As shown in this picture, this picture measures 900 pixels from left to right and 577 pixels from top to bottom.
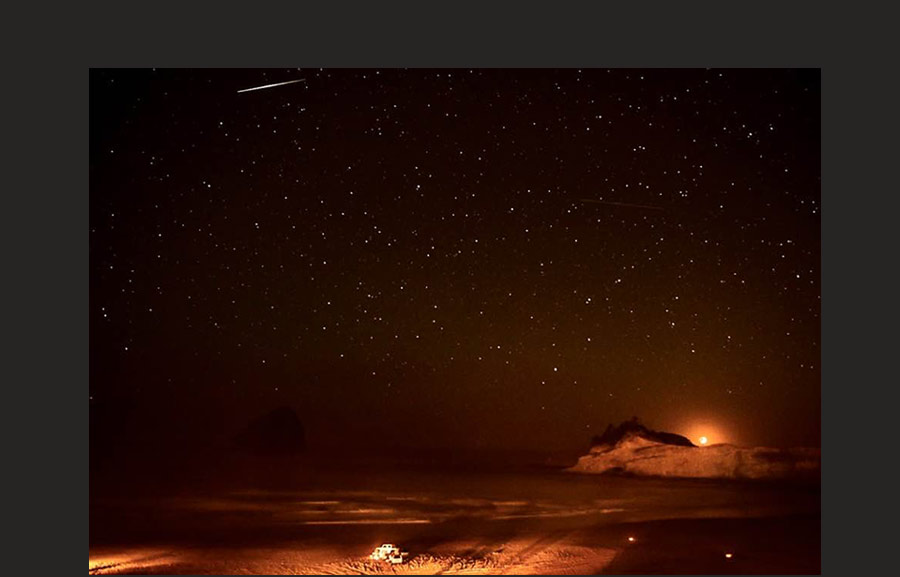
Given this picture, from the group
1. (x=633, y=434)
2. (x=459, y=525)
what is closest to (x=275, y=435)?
(x=459, y=525)

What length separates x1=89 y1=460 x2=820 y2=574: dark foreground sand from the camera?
8.09 metres

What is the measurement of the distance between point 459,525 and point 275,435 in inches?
87.7

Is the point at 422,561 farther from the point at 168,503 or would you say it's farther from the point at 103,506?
the point at 103,506

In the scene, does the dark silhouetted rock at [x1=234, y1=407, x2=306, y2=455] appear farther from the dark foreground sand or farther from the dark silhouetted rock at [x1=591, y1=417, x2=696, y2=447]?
the dark silhouetted rock at [x1=591, y1=417, x2=696, y2=447]

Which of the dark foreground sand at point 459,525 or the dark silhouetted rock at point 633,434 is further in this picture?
the dark silhouetted rock at point 633,434

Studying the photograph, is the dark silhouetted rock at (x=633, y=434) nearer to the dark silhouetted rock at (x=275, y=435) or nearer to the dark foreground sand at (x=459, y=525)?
the dark foreground sand at (x=459, y=525)

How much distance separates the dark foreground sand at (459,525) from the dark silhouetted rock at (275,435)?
35 cm

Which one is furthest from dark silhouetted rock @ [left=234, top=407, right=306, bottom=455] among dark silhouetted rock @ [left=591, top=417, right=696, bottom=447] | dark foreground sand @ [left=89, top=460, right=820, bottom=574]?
dark silhouetted rock @ [left=591, top=417, right=696, bottom=447]

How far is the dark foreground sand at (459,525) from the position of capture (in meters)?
8.09

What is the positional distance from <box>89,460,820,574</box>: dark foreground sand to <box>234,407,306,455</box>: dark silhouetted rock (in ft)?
1.16

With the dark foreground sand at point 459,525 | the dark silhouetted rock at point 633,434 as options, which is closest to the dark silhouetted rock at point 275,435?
the dark foreground sand at point 459,525

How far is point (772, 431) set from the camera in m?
9.30

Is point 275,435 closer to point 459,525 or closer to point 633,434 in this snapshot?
point 459,525

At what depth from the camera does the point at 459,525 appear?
→ 8.78m
